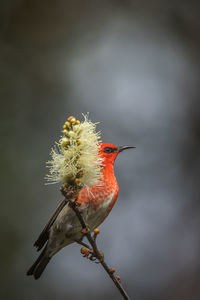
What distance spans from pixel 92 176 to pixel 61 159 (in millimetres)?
274

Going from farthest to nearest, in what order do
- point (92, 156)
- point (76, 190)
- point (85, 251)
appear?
point (85, 251), point (92, 156), point (76, 190)

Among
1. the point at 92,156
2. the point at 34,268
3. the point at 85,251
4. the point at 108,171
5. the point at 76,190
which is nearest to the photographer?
the point at 76,190

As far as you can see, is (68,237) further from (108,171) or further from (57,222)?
(108,171)

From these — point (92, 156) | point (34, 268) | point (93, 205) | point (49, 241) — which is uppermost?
point (92, 156)

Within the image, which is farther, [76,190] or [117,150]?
[117,150]

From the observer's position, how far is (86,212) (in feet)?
11.9

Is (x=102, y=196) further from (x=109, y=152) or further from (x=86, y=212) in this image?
(x=109, y=152)

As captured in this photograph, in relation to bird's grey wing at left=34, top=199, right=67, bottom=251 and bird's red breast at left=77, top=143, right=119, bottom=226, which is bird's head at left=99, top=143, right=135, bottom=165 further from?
bird's grey wing at left=34, top=199, right=67, bottom=251

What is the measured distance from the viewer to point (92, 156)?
110 inches

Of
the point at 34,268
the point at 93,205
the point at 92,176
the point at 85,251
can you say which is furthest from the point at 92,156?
the point at 34,268

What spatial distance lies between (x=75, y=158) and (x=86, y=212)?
1.09 meters

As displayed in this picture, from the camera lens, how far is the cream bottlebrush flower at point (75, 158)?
2637mm

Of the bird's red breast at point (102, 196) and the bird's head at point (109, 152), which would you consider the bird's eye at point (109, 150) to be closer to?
the bird's head at point (109, 152)

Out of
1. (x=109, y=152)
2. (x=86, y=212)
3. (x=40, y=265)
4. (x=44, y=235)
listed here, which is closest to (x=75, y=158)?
(x=86, y=212)
